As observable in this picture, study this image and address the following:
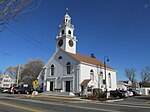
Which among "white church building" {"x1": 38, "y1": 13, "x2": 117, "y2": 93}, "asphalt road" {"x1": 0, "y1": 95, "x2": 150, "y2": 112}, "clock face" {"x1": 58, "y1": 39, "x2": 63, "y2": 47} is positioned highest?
"clock face" {"x1": 58, "y1": 39, "x2": 63, "y2": 47}

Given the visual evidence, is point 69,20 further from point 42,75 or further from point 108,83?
point 108,83

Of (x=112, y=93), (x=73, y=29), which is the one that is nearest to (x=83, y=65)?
(x=112, y=93)

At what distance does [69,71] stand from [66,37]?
30.4 feet

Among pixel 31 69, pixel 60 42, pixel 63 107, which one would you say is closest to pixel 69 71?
pixel 60 42

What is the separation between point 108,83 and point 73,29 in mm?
17187

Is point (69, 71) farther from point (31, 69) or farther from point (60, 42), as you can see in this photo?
point (31, 69)

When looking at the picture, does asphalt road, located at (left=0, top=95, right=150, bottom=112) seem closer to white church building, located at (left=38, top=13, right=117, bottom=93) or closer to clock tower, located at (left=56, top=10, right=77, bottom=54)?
white church building, located at (left=38, top=13, right=117, bottom=93)

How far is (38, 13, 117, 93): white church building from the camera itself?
3784 centimetres

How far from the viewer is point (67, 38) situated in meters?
44.3

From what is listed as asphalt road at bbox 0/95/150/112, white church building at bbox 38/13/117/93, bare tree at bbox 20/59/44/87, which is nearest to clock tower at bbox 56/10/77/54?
white church building at bbox 38/13/117/93

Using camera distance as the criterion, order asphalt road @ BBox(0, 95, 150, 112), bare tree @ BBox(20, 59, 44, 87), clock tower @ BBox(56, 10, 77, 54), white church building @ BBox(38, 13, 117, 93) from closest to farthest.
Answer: asphalt road @ BBox(0, 95, 150, 112) < white church building @ BBox(38, 13, 117, 93) < clock tower @ BBox(56, 10, 77, 54) < bare tree @ BBox(20, 59, 44, 87)

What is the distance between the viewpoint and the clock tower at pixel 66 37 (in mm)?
44206

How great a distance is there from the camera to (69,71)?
39.8 m

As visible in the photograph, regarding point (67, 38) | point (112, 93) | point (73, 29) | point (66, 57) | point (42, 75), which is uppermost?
point (73, 29)
